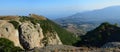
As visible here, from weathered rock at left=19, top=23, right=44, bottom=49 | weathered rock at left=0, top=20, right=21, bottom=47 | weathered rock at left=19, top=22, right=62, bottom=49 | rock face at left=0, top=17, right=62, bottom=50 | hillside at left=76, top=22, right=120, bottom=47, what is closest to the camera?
weathered rock at left=0, top=20, right=21, bottom=47

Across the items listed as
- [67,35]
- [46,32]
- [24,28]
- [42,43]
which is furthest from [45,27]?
[67,35]

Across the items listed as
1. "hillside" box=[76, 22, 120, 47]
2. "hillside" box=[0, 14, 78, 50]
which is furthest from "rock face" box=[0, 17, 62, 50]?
"hillside" box=[76, 22, 120, 47]

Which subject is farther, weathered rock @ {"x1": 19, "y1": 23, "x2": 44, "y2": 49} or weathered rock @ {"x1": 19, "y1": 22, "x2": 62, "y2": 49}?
weathered rock @ {"x1": 19, "y1": 22, "x2": 62, "y2": 49}

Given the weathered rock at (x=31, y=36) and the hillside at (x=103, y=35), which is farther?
the hillside at (x=103, y=35)

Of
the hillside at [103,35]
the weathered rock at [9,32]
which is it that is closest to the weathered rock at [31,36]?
the weathered rock at [9,32]

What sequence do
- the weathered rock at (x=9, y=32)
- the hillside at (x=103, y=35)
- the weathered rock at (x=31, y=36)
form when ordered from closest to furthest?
the weathered rock at (x=9, y=32)
the weathered rock at (x=31, y=36)
the hillside at (x=103, y=35)

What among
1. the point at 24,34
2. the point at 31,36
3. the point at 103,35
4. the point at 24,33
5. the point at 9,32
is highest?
the point at 9,32

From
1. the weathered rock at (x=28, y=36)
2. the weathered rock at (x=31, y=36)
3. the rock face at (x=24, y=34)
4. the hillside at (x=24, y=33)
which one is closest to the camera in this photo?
the rock face at (x=24, y=34)

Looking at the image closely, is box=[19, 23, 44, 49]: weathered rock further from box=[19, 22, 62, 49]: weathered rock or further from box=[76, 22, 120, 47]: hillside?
box=[76, 22, 120, 47]: hillside

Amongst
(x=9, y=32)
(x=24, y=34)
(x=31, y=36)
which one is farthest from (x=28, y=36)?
(x=9, y=32)

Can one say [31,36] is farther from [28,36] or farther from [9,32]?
[9,32]

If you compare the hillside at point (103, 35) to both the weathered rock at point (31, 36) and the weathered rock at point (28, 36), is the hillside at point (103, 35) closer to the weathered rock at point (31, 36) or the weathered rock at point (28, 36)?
the weathered rock at point (31, 36)

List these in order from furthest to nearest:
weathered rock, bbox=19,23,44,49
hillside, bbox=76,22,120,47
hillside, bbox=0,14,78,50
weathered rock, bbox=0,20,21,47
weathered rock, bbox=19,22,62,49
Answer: hillside, bbox=76,22,120,47 → weathered rock, bbox=19,22,62,49 → weathered rock, bbox=19,23,44,49 → hillside, bbox=0,14,78,50 → weathered rock, bbox=0,20,21,47
